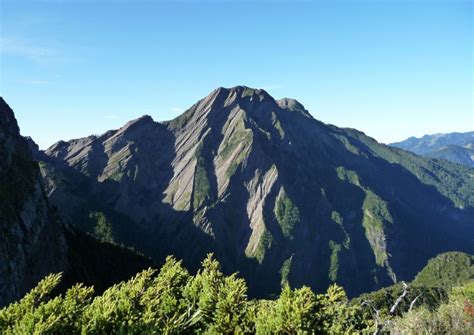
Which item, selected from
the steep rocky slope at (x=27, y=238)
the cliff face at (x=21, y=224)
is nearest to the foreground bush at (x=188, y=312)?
the steep rocky slope at (x=27, y=238)

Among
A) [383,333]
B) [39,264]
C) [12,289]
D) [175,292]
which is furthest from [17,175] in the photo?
[383,333]

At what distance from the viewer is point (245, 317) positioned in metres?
17.9

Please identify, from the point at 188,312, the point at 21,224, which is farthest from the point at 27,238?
the point at 188,312

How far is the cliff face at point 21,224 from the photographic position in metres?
106

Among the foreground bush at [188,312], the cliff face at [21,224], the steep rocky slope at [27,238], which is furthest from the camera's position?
the steep rocky slope at [27,238]

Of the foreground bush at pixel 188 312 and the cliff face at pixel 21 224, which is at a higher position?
the cliff face at pixel 21 224

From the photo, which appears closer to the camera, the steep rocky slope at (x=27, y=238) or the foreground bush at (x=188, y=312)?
the foreground bush at (x=188, y=312)

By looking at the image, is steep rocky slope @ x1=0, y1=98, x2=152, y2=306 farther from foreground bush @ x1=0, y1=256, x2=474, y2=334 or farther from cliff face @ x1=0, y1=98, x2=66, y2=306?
foreground bush @ x1=0, y1=256, x2=474, y2=334

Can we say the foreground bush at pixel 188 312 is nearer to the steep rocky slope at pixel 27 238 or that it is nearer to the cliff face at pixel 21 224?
the steep rocky slope at pixel 27 238

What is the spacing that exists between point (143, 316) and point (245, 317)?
4.65m

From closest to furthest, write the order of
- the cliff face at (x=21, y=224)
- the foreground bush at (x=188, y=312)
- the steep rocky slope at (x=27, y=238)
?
the foreground bush at (x=188, y=312)
the cliff face at (x=21, y=224)
the steep rocky slope at (x=27, y=238)

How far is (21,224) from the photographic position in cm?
12312

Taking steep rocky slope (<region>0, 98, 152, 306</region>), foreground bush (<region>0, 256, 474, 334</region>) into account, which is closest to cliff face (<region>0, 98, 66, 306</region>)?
steep rocky slope (<region>0, 98, 152, 306</region>)

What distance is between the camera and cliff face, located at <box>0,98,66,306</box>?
347 ft
